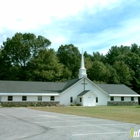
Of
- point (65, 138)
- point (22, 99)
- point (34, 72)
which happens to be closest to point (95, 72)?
point (34, 72)

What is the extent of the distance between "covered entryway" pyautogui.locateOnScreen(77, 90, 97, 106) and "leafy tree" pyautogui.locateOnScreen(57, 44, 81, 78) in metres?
22.7

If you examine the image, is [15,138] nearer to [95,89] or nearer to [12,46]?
[95,89]

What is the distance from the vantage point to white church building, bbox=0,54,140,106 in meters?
46.1

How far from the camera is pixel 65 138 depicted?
1050 cm

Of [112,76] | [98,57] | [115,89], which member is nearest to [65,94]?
[115,89]

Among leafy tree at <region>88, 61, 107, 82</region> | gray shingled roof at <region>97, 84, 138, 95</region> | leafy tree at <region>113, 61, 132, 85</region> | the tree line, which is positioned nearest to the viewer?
gray shingled roof at <region>97, 84, 138, 95</region>

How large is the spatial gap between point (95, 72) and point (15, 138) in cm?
6144

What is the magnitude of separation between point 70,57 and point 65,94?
26.0 m

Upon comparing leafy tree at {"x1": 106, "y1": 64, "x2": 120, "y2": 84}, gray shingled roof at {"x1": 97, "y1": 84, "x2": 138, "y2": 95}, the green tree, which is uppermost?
the green tree

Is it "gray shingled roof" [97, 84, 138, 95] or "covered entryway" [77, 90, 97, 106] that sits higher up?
"gray shingled roof" [97, 84, 138, 95]

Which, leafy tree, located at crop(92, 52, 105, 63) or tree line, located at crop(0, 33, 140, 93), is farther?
leafy tree, located at crop(92, 52, 105, 63)

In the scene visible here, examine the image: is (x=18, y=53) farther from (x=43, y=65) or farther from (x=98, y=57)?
(x=98, y=57)

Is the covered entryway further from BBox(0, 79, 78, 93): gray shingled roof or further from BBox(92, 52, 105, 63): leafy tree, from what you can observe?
BBox(92, 52, 105, 63): leafy tree

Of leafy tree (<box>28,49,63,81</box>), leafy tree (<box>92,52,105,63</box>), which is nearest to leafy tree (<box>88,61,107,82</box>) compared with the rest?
leafy tree (<box>28,49,63,81</box>)
